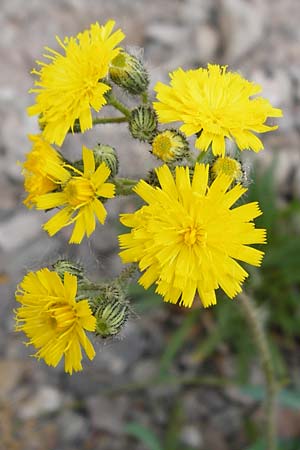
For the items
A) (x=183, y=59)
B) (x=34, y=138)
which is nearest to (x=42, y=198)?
(x=34, y=138)

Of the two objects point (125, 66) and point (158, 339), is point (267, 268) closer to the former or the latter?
point (158, 339)

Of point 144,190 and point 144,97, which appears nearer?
point 144,190

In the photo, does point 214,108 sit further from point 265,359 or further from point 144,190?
point 265,359

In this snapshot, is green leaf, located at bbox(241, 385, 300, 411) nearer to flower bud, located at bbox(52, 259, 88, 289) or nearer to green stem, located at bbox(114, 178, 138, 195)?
flower bud, located at bbox(52, 259, 88, 289)

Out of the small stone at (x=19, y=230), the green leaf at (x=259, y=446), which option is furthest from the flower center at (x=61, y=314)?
the small stone at (x=19, y=230)

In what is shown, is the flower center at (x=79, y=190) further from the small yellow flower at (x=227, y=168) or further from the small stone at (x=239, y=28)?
the small stone at (x=239, y=28)

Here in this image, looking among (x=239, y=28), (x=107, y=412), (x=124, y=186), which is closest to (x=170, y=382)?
(x=107, y=412)
